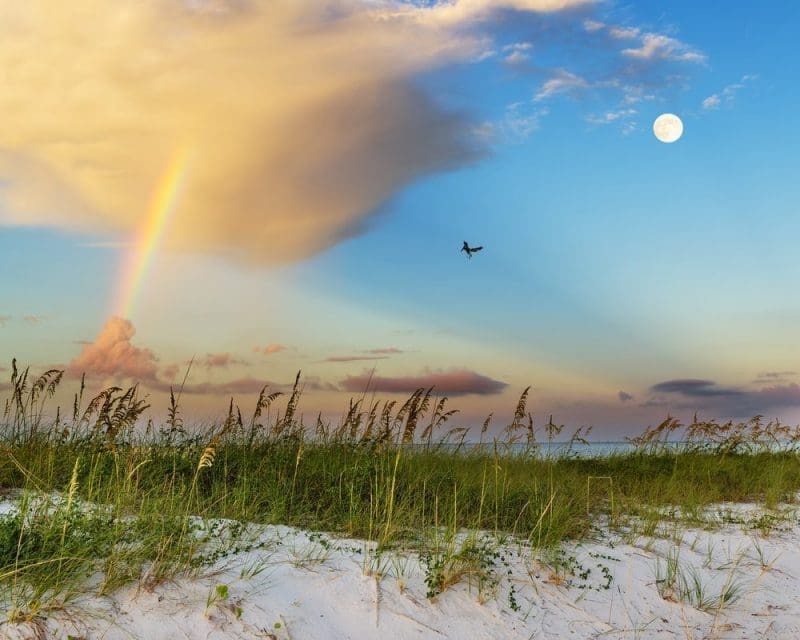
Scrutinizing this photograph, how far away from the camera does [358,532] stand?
6.63 meters

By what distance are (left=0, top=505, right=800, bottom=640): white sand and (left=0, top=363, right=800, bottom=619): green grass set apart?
0.70 feet

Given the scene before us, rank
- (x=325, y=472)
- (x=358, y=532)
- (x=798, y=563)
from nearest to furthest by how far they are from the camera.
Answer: (x=358, y=532) < (x=798, y=563) < (x=325, y=472)

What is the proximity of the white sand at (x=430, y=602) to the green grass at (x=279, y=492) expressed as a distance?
21 cm

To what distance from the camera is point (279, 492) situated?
7.72 meters

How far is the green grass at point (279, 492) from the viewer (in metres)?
5.24

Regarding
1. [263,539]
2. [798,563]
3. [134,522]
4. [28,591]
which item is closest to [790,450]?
[798,563]

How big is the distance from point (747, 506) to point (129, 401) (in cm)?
827

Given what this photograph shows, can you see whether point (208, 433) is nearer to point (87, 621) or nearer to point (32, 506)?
point (32, 506)

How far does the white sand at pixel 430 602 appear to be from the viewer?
471 cm

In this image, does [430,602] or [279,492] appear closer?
[430,602]

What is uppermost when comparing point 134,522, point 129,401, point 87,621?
point 129,401

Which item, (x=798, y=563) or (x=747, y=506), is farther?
(x=747, y=506)

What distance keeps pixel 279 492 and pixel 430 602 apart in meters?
2.84

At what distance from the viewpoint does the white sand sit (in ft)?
15.5
